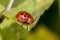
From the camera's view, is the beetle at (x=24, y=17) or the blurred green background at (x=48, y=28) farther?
the blurred green background at (x=48, y=28)

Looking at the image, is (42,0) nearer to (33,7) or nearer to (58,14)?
(33,7)

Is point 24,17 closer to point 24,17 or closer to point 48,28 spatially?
point 24,17

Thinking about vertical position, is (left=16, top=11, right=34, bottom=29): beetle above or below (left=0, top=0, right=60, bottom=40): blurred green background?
above

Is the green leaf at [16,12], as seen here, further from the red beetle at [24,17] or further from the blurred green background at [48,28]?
the blurred green background at [48,28]

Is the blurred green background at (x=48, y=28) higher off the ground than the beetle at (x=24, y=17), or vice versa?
the beetle at (x=24, y=17)

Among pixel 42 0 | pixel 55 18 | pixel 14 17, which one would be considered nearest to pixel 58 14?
pixel 55 18

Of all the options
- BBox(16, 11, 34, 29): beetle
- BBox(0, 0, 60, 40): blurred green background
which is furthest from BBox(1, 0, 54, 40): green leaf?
BBox(0, 0, 60, 40): blurred green background

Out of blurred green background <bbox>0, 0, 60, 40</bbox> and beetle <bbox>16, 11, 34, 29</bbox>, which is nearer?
beetle <bbox>16, 11, 34, 29</bbox>

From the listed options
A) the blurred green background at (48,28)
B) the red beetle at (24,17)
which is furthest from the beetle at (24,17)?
the blurred green background at (48,28)

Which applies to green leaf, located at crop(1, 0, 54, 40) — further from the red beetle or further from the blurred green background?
the blurred green background
